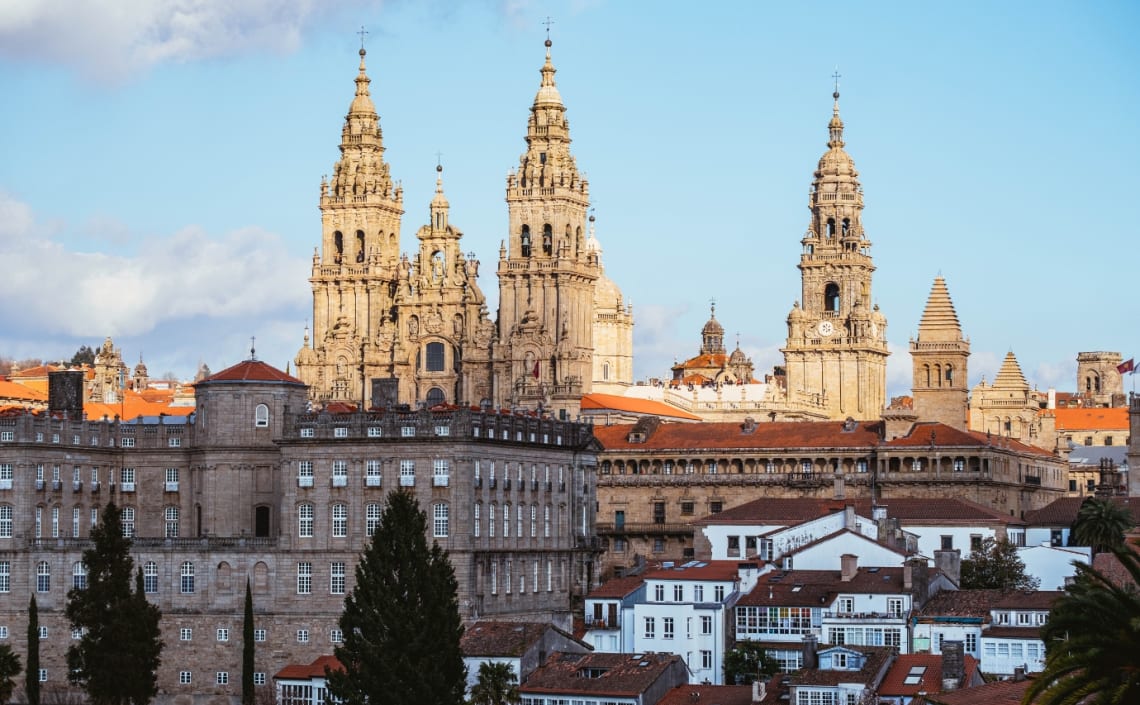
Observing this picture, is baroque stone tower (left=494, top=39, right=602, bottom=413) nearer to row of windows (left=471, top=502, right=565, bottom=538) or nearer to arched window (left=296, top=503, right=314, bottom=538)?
row of windows (left=471, top=502, right=565, bottom=538)

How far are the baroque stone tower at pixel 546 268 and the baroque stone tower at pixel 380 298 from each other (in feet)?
9.76

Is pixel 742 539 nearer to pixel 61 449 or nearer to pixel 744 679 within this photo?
pixel 744 679

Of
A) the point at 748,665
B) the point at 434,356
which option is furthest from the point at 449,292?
the point at 748,665

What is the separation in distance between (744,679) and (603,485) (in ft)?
170

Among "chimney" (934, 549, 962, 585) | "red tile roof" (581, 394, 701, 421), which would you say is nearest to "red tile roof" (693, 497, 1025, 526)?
"chimney" (934, 549, 962, 585)

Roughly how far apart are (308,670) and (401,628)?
577 inches

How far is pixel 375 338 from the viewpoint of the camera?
593 ft

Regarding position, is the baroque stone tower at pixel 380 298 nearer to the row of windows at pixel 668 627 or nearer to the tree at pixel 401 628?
the row of windows at pixel 668 627

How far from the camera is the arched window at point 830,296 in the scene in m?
184

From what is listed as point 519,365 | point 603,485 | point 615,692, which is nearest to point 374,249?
point 519,365

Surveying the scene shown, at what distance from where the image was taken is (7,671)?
102 metres

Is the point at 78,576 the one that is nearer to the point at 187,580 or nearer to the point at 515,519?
the point at 187,580

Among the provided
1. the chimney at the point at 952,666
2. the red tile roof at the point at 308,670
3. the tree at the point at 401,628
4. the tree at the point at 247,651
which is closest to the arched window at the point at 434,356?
the tree at the point at 247,651

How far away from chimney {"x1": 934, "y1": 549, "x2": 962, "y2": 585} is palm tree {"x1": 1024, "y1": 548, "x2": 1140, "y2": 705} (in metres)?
53.2
